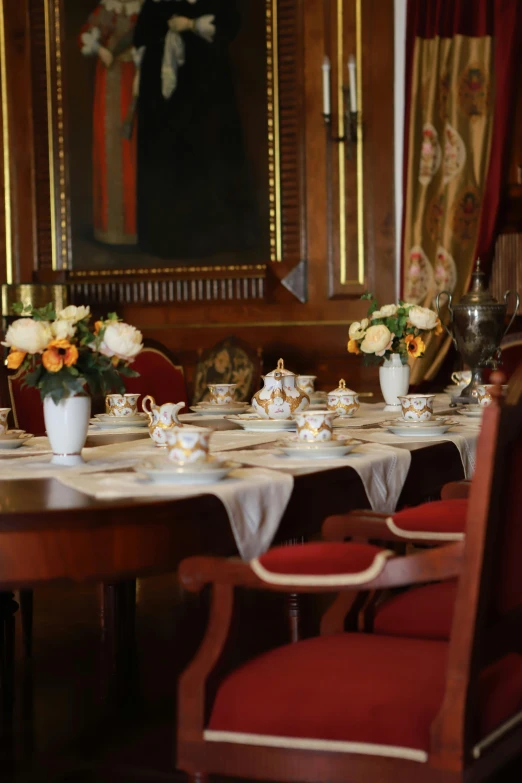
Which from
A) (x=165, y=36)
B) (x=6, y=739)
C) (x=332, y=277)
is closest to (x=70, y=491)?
(x=6, y=739)

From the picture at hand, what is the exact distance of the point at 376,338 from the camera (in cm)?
342

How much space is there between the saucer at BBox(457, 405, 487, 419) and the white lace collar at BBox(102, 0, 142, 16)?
3.92 metres

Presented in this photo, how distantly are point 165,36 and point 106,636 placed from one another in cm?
423

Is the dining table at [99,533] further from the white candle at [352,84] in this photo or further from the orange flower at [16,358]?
the white candle at [352,84]

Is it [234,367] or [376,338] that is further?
[234,367]

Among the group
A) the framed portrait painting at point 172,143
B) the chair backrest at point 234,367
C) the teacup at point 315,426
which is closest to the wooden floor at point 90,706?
the teacup at point 315,426

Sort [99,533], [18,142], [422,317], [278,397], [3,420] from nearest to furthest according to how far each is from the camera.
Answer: [99,533], [3,420], [278,397], [422,317], [18,142]

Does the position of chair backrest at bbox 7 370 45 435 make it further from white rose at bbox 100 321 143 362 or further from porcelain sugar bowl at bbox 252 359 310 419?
Result: white rose at bbox 100 321 143 362

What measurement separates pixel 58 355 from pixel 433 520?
2.73ft

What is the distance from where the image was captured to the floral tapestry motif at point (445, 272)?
5.61 meters

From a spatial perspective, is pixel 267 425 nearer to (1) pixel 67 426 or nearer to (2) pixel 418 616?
(1) pixel 67 426

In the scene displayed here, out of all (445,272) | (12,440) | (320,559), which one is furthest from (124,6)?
(320,559)

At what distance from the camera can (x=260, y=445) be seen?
2.49 meters

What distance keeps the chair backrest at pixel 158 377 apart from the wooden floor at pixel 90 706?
31.4 inches
